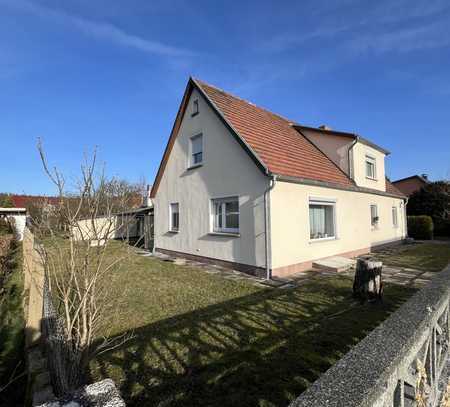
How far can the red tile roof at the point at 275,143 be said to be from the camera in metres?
9.71

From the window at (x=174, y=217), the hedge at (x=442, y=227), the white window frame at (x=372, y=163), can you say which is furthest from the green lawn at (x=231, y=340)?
the hedge at (x=442, y=227)

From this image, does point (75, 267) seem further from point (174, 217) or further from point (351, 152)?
point (351, 152)

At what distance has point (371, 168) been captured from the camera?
15.4 metres

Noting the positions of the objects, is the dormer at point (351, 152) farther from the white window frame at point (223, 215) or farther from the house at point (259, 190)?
the white window frame at point (223, 215)

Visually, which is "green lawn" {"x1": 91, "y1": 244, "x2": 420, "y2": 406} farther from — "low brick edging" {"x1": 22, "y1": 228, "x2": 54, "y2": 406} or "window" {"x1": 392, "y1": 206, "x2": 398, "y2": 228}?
"window" {"x1": 392, "y1": 206, "x2": 398, "y2": 228}

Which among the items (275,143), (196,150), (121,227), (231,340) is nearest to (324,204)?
(275,143)

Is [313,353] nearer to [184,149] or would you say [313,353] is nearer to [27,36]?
[184,149]

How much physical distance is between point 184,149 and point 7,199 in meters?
26.5

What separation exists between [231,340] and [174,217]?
10.5m

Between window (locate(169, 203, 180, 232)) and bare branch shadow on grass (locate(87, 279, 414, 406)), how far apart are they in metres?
8.32

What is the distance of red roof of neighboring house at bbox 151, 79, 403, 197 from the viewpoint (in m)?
9.52

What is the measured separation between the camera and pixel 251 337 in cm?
443

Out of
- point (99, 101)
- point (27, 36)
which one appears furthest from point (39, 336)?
point (99, 101)

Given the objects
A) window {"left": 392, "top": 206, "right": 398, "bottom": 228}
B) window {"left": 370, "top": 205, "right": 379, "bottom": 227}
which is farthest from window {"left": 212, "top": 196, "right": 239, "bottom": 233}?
window {"left": 392, "top": 206, "right": 398, "bottom": 228}
